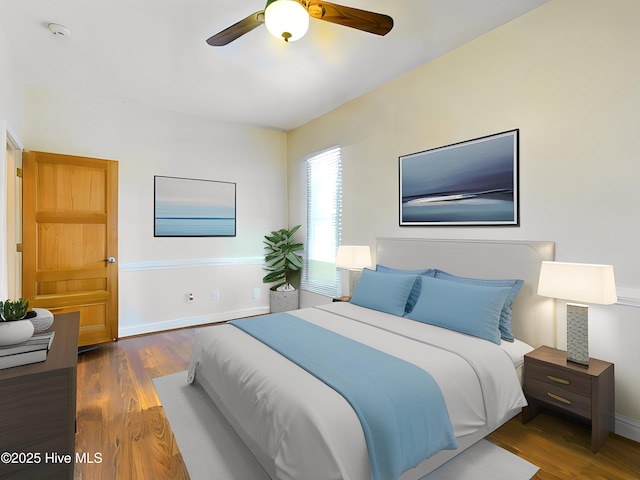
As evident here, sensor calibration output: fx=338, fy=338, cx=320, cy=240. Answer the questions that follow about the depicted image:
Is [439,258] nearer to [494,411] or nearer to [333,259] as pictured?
[494,411]

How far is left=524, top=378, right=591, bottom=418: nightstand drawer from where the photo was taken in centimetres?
197

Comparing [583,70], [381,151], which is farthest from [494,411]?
[381,151]

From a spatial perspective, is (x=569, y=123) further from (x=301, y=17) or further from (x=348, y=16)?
(x=301, y=17)

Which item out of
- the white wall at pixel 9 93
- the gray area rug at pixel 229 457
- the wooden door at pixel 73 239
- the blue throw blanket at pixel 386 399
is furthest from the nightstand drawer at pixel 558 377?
the white wall at pixel 9 93

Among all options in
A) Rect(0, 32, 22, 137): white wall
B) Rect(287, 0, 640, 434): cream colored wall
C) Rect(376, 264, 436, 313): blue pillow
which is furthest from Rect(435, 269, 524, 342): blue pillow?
Rect(0, 32, 22, 137): white wall

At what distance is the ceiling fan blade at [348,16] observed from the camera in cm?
183

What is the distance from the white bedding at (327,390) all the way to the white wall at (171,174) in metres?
2.02

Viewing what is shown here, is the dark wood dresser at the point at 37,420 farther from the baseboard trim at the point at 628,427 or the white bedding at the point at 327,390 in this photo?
the baseboard trim at the point at 628,427

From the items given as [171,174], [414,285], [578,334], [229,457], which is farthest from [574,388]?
[171,174]

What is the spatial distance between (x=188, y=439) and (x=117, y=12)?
2941 millimetres

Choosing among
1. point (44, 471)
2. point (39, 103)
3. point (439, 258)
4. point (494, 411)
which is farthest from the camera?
point (39, 103)

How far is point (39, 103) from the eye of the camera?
365cm

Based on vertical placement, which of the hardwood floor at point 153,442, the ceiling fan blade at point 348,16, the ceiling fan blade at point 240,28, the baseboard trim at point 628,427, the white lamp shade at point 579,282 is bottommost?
the hardwood floor at point 153,442

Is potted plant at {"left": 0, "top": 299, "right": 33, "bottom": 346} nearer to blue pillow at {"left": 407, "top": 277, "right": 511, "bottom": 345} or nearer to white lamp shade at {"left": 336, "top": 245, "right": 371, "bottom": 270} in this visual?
blue pillow at {"left": 407, "top": 277, "right": 511, "bottom": 345}
